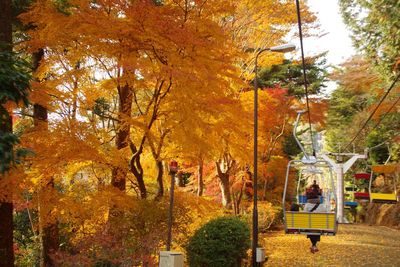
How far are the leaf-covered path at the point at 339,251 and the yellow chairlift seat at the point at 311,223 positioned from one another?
211 centimetres

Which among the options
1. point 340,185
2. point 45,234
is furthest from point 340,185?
point 45,234

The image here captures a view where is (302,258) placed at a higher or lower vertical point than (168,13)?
lower

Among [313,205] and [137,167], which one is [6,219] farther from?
[313,205]

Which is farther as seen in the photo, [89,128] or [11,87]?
[89,128]

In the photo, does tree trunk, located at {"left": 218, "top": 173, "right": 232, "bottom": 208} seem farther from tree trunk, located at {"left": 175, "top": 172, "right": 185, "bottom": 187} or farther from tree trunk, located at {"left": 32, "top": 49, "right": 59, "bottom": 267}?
tree trunk, located at {"left": 32, "top": 49, "right": 59, "bottom": 267}

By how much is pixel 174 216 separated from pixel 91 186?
2.95 meters

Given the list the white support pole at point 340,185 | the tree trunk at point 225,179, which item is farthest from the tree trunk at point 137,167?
the white support pole at point 340,185

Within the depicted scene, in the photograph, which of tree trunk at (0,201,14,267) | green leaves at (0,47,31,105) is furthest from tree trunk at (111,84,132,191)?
green leaves at (0,47,31,105)

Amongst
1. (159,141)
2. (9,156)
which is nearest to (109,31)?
(159,141)

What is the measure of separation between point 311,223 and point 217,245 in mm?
2985

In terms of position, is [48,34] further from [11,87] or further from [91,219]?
[11,87]

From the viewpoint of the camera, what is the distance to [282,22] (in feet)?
67.4

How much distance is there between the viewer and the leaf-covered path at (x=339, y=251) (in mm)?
15816

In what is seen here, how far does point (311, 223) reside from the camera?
13891 mm
